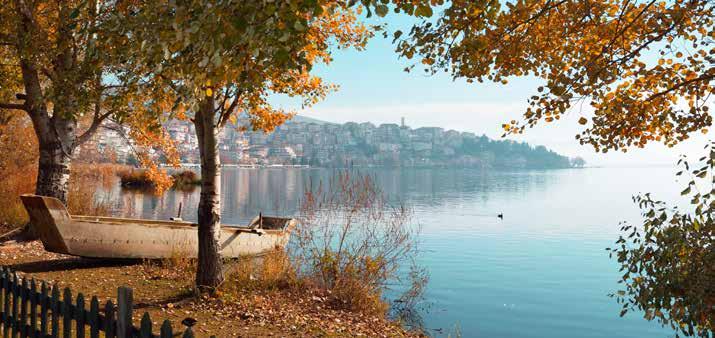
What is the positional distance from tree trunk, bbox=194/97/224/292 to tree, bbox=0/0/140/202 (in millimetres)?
1500

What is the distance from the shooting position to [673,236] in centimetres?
671

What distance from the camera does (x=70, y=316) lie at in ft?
17.2

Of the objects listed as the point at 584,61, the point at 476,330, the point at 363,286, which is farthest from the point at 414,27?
the point at 476,330

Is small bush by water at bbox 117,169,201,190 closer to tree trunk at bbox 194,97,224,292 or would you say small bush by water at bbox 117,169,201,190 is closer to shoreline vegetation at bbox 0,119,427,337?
shoreline vegetation at bbox 0,119,427,337

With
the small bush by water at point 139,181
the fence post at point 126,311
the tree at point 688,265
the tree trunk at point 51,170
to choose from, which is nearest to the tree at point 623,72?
the tree at point 688,265

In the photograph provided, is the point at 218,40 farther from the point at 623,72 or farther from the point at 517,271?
the point at 517,271

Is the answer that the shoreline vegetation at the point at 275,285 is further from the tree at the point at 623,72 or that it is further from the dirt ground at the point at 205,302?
the tree at the point at 623,72

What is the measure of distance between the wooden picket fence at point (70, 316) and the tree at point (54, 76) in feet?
13.3

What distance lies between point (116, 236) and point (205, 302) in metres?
4.35

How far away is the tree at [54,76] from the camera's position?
10883 mm

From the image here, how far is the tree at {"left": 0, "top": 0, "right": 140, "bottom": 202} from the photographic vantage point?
35.7 feet

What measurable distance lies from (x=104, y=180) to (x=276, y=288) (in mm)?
23062

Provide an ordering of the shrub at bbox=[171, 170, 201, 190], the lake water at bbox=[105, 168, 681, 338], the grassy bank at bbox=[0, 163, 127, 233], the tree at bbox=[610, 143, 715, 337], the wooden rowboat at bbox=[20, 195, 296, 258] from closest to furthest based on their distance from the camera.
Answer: the tree at bbox=[610, 143, 715, 337]
the wooden rowboat at bbox=[20, 195, 296, 258]
the lake water at bbox=[105, 168, 681, 338]
the grassy bank at bbox=[0, 163, 127, 233]
the shrub at bbox=[171, 170, 201, 190]

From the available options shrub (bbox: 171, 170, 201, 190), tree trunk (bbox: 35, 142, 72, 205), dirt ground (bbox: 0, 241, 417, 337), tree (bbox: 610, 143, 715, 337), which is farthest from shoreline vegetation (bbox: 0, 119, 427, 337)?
shrub (bbox: 171, 170, 201, 190)
